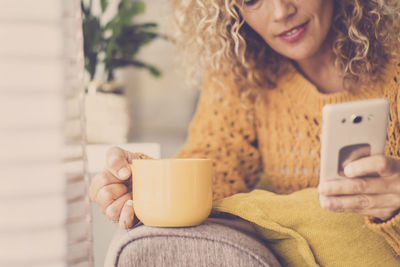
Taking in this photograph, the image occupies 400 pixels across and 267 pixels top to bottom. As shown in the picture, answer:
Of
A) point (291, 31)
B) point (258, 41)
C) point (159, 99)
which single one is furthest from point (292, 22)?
point (159, 99)

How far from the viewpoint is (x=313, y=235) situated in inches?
27.4

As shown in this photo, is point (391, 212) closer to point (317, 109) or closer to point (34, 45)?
point (317, 109)

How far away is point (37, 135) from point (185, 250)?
0.88 feet

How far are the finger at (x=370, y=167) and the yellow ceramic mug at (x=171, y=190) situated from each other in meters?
0.21

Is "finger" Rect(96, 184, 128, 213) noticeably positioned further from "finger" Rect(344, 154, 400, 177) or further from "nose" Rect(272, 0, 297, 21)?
"nose" Rect(272, 0, 297, 21)

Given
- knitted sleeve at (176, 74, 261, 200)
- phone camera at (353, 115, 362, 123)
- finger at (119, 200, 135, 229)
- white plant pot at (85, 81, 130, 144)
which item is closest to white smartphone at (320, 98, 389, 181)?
phone camera at (353, 115, 362, 123)

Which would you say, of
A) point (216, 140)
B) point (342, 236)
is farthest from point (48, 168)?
point (216, 140)

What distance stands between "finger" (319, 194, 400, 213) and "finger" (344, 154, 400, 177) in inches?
1.5

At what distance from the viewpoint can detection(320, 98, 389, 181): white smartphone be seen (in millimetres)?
572

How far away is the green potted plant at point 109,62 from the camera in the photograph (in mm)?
1325

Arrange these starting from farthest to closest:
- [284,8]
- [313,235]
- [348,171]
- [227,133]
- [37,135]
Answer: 1. [227,133]
2. [284,8]
3. [313,235]
4. [348,171]
5. [37,135]

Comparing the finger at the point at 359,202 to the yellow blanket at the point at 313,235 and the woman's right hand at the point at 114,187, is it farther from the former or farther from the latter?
the woman's right hand at the point at 114,187

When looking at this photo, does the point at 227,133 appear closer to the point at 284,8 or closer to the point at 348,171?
the point at 284,8

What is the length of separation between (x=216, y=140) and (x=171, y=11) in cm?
42
